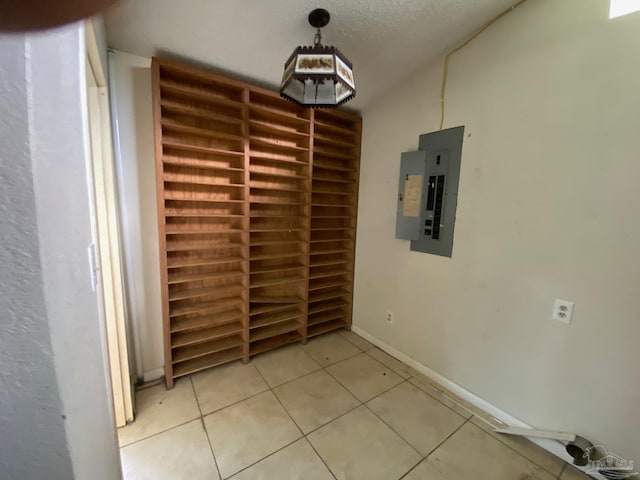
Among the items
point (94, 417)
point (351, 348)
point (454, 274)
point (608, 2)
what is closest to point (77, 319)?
point (94, 417)

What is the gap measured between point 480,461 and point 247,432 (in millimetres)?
1341

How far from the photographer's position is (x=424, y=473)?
4.32ft

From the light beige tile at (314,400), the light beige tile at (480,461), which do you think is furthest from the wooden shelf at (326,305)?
Answer: the light beige tile at (480,461)

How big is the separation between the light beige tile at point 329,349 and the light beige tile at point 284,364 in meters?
0.08

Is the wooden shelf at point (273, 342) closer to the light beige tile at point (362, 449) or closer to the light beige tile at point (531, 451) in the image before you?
the light beige tile at point (362, 449)

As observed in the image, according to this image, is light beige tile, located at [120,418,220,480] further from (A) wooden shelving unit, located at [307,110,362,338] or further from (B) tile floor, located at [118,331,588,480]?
(A) wooden shelving unit, located at [307,110,362,338]

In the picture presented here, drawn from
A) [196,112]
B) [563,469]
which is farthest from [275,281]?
[563,469]

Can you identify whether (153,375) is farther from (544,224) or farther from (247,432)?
(544,224)

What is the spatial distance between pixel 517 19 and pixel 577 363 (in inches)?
80.0

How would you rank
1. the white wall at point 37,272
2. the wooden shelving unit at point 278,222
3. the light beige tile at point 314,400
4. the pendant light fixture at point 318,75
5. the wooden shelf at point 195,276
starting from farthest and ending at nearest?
the wooden shelving unit at point 278,222 < the wooden shelf at point 195,276 < the light beige tile at point 314,400 < the pendant light fixture at point 318,75 < the white wall at point 37,272

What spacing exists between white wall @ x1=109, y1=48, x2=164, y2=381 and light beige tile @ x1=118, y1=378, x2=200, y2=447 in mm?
195

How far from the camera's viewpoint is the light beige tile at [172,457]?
4.18ft

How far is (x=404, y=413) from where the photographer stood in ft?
5.56

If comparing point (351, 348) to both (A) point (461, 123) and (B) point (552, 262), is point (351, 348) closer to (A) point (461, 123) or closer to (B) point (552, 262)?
(B) point (552, 262)
